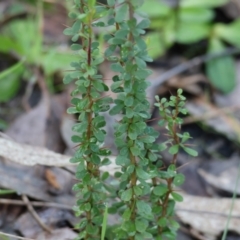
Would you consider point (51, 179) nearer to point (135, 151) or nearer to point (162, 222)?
point (162, 222)

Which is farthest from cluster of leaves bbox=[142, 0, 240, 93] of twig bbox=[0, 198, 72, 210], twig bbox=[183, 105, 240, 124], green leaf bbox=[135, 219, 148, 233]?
green leaf bbox=[135, 219, 148, 233]

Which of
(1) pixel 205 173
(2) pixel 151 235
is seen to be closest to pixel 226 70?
(1) pixel 205 173

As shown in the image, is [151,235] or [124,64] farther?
[151,235]

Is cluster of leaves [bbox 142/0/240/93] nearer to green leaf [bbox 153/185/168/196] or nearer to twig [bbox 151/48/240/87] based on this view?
twig [bbox 151/48/240/87]

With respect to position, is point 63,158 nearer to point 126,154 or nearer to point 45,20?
point 126,154

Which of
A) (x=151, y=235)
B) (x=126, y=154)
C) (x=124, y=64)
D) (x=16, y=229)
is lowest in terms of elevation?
(x=16, y=229)

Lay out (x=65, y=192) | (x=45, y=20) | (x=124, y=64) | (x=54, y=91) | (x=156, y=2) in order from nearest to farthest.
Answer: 1. (x=124, y=64)
2. (x=65, y=192)
3. (x=54, y=91)
4. (x=156, y=2)
5. (x=45, y=20)
